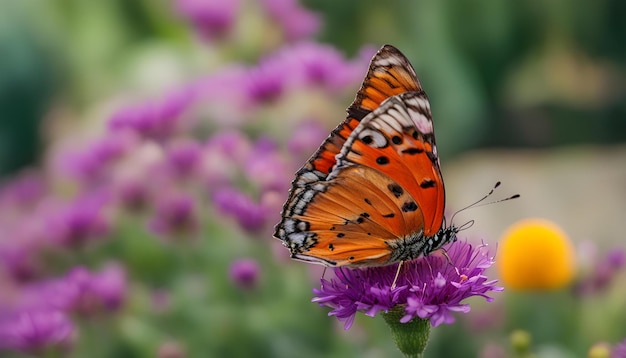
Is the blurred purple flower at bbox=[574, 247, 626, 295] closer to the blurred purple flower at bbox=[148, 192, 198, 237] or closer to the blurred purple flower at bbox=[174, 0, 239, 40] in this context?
the blurred purple flower at bbox=[148, 192, 198, 237]

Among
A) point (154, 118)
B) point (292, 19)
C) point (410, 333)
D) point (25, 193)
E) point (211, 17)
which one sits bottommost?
point (410, 333)

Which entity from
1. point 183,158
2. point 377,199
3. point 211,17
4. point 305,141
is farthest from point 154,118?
point 377,199

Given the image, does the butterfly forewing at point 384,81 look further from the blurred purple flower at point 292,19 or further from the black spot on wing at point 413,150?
the blurred purple flower at point 292,19

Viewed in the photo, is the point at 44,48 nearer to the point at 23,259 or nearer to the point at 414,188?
the point at 23,259

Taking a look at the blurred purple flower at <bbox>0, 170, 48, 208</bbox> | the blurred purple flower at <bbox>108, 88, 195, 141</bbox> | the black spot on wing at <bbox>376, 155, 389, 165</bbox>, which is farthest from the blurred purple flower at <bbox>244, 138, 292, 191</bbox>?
the blurred purple flower at <bbox>0, 170, 48, 208</bbox>

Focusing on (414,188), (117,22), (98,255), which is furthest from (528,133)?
(414,188)

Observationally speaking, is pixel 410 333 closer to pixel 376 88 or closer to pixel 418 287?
pixel 418 287

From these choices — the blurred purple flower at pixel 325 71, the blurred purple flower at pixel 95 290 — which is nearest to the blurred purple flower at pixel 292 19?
the blurred purple flower at pixel 325 71

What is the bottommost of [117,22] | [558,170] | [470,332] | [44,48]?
[470,332]
